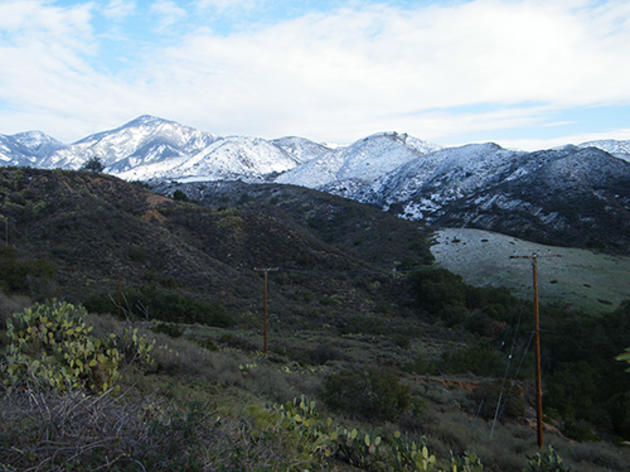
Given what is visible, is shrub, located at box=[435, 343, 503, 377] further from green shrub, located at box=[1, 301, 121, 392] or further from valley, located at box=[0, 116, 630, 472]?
green shrub, located at box=[1, 301, 121, 392]

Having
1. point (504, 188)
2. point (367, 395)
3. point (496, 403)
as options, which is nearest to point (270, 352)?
point (367, 395)

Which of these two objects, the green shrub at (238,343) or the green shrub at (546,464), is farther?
the green shrub at (238,343)

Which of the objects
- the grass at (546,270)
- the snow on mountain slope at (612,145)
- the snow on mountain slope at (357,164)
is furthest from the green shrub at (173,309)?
the snow on mountain slope at (612,145)

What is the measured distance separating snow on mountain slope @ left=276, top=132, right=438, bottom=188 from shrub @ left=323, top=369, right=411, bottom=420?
116285mm

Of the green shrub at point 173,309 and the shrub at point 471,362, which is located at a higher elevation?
the green shrub at point 173,309

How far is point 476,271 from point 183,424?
44282mm

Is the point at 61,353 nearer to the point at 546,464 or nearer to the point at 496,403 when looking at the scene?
the point at 546,464

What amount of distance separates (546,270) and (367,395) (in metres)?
37.0

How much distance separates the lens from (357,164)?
494 ft

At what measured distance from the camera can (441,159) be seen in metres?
117

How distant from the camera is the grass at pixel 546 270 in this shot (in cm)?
3344

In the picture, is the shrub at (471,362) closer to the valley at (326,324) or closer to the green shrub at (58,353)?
the valley at (326,324)

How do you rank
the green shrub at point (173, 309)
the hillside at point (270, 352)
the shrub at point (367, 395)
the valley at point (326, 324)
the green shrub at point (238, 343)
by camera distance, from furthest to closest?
the green shrub at point (173, 309), the green shrub at point (238, 343), the shrub at point (367, 395), the valley at point (326, 324), the hillside at point (270, 352)

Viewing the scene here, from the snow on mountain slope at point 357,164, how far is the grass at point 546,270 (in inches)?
3007
